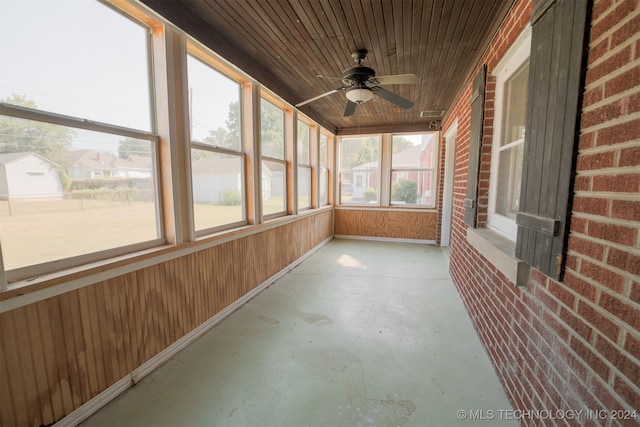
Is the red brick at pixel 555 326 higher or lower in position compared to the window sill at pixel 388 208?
lower

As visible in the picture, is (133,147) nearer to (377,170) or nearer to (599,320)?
(599,320)

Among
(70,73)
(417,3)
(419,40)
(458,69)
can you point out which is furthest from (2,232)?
(458,69)

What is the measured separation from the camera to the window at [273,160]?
10.9 ft

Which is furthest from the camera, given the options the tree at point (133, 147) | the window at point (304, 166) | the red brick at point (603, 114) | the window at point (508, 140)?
the window at point (304, 166)

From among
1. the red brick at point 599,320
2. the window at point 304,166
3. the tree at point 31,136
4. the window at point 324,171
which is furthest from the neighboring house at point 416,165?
the tree at point 31,136

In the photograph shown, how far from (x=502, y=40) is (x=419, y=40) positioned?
0.70 m

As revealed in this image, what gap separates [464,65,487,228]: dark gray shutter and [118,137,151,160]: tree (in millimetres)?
2739

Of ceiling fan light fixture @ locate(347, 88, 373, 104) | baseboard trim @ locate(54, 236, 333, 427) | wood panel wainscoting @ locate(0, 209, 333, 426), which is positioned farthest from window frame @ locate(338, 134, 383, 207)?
wood panel wainscoting @ locate(0, 209, 333, 426)

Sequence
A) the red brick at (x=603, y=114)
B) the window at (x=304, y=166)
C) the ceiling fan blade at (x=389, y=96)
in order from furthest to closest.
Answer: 1. the window at (x=304, y=166)
2. the ceiling fan blade at (x=389, y=96)
3. the red brick at (x=603, y=114)

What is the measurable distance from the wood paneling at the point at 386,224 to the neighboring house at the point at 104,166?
4813 mm

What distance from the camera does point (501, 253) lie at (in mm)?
1645

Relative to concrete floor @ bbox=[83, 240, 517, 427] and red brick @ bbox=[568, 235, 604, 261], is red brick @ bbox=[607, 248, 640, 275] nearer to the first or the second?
red brick @ bbox=[568, 235, 604, 261]

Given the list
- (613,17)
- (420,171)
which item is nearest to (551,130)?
(613,17)

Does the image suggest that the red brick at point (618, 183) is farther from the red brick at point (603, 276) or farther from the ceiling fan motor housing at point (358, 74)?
the ceiling fan motor housing at point (358, 74)
